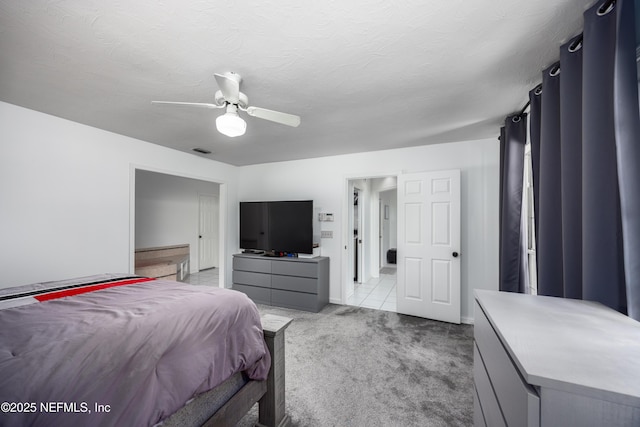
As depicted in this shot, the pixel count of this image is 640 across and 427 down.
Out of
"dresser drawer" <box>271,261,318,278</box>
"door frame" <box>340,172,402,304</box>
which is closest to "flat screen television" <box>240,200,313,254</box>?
"dresser drawer" <box>271,261,318,278</box>

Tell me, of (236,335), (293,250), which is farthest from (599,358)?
(293,250)

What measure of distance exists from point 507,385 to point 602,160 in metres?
1.08

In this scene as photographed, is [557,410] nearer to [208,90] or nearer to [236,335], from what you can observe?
[236,335]

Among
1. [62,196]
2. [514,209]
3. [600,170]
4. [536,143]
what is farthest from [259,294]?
[600,170]

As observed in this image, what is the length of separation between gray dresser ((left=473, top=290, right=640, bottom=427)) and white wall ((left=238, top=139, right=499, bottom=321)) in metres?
2.23

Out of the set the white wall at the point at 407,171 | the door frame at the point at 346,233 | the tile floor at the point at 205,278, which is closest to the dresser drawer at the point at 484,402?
the white wall at the point at 407,171

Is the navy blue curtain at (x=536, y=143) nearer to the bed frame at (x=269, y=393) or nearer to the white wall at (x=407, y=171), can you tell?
the white wall at (x=407, y=171)

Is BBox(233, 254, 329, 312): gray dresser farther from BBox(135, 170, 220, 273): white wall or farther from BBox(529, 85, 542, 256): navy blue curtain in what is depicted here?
BBox(529, 85, 542, 256): navy blue curtain

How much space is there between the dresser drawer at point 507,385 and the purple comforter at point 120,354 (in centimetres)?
119

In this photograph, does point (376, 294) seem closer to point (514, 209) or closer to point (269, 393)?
point (514, 209)

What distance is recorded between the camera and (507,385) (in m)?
0.84

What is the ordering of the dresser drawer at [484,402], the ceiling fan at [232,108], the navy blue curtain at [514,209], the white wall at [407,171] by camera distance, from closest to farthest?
the dresser drawer at [484,402] < the ceiling fan at [232,108] < the navy blue curtain at [514,209] < the white wall at [407,171]

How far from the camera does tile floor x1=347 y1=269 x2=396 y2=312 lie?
3.86 metres

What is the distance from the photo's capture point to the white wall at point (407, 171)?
3160 mm
